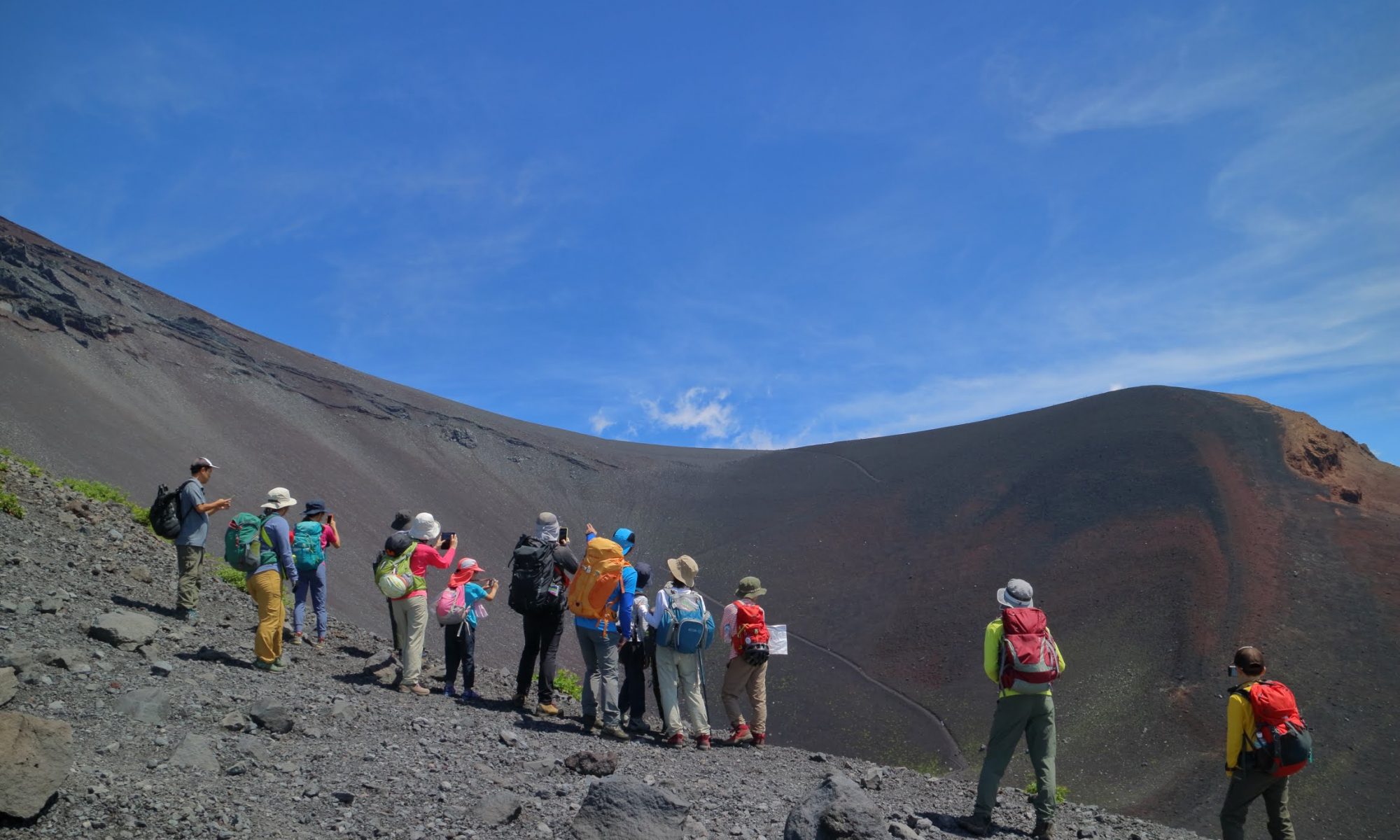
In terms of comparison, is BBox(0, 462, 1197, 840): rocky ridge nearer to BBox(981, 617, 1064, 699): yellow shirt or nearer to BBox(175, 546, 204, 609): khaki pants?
BBox(175, 546, 204, 609): khaki pants

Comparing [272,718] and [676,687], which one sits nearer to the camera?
[272,718]

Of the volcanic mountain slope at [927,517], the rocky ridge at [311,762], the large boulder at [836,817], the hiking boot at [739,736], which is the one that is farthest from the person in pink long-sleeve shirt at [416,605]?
the volcanic mountain slope at [927,517]

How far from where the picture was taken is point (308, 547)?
358 inches

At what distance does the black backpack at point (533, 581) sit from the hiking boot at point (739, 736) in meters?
2.18

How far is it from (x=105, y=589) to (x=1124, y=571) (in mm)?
18611

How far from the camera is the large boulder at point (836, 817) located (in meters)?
4.61

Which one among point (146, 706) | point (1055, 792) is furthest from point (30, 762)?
point (1055, 792)

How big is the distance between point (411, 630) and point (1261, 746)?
6.48m

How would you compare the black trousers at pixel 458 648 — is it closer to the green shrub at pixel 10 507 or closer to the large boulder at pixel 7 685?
the large boulder at pixel 7 685

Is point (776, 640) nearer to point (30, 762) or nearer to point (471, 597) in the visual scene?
point (471, 597)

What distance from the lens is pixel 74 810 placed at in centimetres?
396

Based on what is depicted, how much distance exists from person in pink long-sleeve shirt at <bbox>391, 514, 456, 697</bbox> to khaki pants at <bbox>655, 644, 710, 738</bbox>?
6.96 ft

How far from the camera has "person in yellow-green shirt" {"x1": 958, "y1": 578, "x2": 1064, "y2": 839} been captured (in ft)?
18.2

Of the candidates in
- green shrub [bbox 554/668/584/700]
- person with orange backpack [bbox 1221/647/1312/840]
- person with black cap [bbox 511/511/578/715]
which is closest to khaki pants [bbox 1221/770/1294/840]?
person with orange backpack [bbox 1221/647/1312/840]
